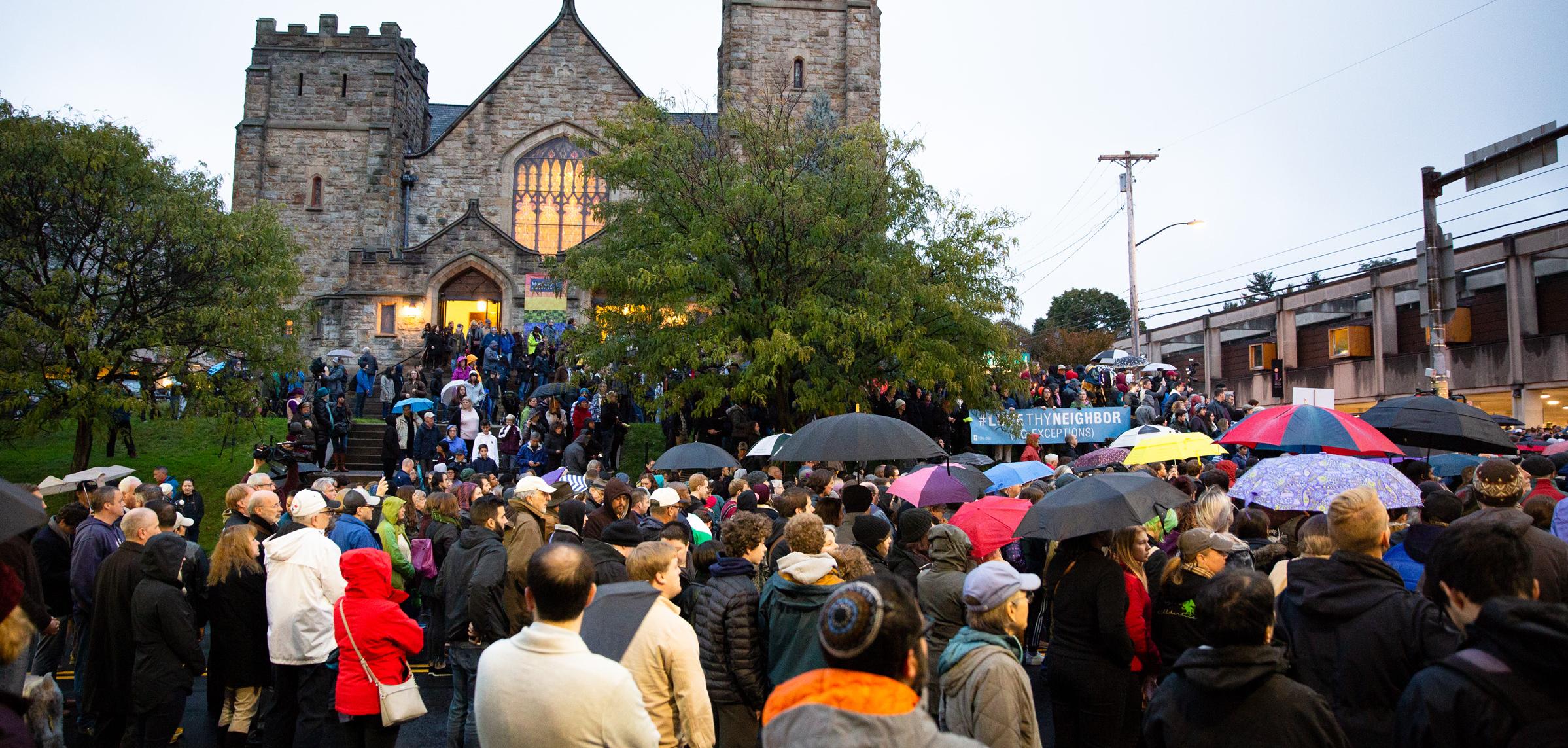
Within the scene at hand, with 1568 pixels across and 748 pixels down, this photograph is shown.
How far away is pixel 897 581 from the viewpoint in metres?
2.81

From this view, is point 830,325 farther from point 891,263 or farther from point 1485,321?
point 1485,321

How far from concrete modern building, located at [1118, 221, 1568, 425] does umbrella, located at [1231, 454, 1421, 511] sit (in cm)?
1775

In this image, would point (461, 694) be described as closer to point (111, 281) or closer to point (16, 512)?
point (16, 512)

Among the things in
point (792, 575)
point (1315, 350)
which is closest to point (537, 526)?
point (792, 575)

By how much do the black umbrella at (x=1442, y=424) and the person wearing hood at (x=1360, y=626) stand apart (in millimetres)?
5282

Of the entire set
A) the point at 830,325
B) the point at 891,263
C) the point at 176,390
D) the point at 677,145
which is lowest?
the point at 176,390

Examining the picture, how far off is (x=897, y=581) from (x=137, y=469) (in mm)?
22244

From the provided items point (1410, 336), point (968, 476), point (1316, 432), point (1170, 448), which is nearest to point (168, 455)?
point (968, 476)

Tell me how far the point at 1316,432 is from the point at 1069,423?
1363 cm

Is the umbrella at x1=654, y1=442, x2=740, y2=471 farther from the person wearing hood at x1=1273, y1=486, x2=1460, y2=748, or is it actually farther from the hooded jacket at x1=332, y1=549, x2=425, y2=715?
the person wearing hood at x1=1273, y1=486, x2=1460, y2=748

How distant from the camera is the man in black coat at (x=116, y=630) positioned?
21.9ft

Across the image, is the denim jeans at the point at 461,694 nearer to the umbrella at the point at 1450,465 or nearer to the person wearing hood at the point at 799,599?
the person wearing hood at the point at 799,599

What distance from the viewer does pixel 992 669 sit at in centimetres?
386

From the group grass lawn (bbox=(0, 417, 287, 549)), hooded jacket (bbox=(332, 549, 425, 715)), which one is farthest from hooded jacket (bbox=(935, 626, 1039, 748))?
grass lawn (bbox=(0, 417, 287, 549))
